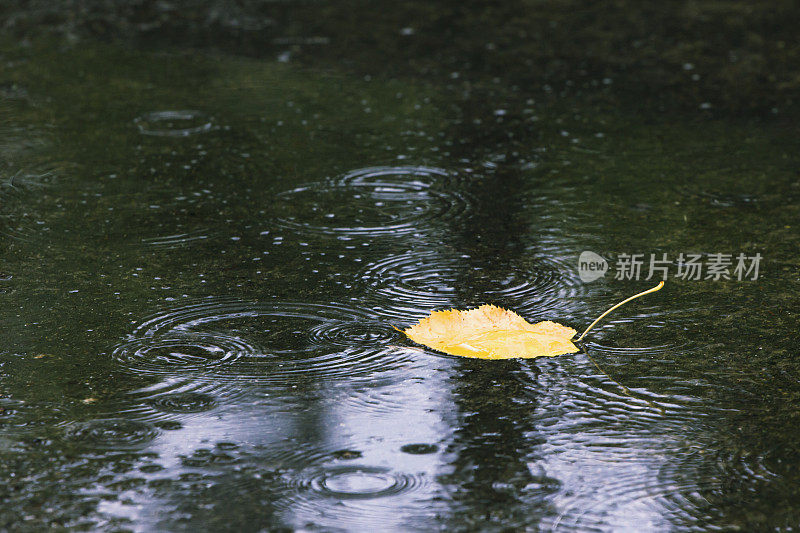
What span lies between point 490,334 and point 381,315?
0.41 meters

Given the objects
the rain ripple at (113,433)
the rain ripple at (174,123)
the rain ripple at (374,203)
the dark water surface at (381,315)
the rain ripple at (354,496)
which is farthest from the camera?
the rain ripple at (174,123)

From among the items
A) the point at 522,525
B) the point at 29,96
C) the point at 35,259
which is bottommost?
the point at 522,525

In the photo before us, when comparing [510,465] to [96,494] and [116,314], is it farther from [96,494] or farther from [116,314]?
[116,314]

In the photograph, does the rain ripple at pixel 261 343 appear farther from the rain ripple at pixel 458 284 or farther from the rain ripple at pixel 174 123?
the rain ripple at pixel 174 123

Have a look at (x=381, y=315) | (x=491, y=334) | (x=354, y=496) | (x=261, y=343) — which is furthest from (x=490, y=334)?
(x=354, y=496)

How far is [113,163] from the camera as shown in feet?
15.7

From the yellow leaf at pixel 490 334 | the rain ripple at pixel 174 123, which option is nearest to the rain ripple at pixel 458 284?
the yellow leaf at pixel 490 334

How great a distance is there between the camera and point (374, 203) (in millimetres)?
4254

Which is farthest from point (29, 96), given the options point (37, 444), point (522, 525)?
point (522, 525)

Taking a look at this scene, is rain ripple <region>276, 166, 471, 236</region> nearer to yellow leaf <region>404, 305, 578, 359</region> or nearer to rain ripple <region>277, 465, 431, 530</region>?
yellow leaf <region>404, 305, 578, 359</region>

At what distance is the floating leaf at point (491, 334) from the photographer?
2.87 m

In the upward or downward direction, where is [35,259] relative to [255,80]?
downward

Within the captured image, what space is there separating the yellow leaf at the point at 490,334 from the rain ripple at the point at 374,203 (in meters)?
0.98

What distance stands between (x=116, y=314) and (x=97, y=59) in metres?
4.32
